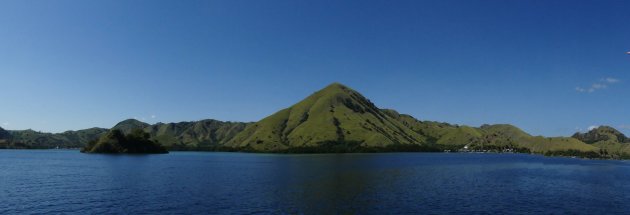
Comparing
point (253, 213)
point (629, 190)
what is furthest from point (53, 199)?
point (629, 190)

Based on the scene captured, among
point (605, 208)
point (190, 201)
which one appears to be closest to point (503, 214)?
point (605, 208)

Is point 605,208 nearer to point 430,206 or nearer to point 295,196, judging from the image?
point 430,206

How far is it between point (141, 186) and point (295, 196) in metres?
41.2

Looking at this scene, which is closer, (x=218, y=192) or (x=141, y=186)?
(x=218, y=192)

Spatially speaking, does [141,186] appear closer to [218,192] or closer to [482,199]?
[218,192]

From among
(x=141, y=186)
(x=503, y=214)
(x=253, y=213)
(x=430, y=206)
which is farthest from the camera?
(x=141, y=186)

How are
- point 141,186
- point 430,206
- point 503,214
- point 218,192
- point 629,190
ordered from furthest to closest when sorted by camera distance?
point 629,190 < point 141,186 < point 218,192 < point 430,206 < point 503,214

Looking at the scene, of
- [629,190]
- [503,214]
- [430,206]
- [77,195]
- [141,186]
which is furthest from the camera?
[629,190]

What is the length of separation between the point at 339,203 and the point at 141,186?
52.3 m

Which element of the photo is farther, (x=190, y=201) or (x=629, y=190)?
(x=629, y=190)

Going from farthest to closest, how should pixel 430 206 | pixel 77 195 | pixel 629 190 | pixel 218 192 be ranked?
pixel 629 190
pixel 218 192
pixel 77 195
pixel 430 206

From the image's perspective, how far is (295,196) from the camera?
292 ft

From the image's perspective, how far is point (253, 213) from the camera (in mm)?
67625

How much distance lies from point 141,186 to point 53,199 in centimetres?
2462
